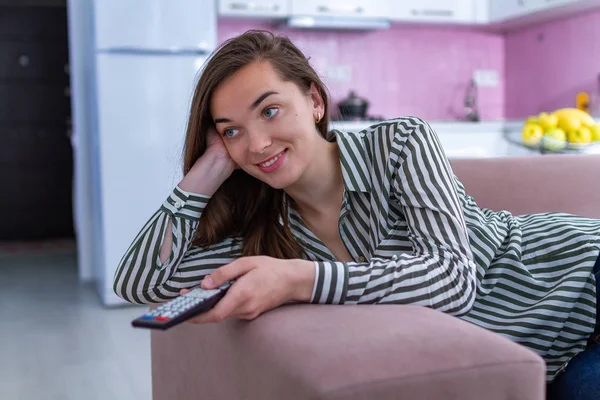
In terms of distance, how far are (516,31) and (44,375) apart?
13.0 feet

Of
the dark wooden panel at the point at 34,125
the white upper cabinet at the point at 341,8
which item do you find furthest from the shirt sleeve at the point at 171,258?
the dark wooden panel at the point at 34,125

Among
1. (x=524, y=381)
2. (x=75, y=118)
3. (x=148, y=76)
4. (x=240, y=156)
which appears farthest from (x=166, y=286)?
(x=75, y=118)

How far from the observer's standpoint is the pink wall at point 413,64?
4.99 m

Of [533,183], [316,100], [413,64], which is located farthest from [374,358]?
[413,64]

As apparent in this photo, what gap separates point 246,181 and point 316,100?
0.23 meters

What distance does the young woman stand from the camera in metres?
1.25

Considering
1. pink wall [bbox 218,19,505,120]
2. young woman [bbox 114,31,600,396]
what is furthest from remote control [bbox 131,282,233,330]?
pink wall [bbox 218,19,505,120]

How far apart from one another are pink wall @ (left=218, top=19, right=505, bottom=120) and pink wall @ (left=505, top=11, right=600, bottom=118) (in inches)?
6.6

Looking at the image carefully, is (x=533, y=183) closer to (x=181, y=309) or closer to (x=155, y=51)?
(x=181, y=309)

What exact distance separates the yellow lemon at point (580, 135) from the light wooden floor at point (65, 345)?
1.68 metres

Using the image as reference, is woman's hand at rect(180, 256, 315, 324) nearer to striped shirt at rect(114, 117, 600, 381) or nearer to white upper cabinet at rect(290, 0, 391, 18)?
striped shirt at rect(114, 117, 600, 381)

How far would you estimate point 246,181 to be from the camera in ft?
5.04

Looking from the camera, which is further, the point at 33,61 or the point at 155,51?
the point at 33,61

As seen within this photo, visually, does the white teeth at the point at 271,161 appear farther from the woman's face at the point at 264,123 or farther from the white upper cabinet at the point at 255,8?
the white upper cabinet at the point at 255,8
